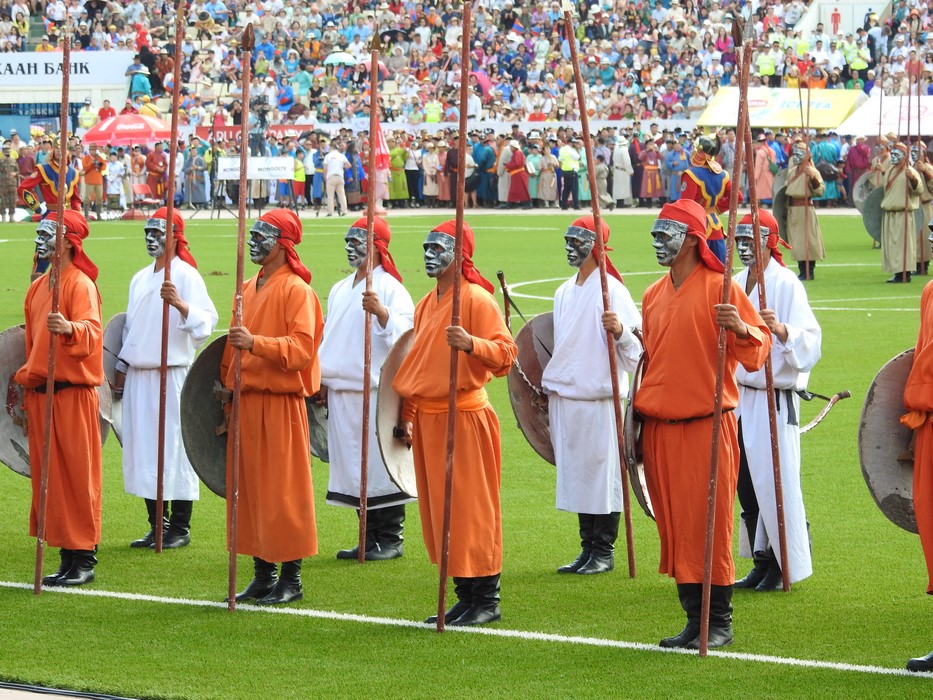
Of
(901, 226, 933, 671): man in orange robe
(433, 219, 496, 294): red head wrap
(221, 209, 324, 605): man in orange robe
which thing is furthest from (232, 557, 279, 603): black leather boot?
(901, 226, 933, 671): man in orange robe

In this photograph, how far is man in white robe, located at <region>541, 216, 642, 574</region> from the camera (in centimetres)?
1012

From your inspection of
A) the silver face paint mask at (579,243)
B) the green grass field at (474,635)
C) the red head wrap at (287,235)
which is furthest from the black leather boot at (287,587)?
the silver face paint mask at (579,243)

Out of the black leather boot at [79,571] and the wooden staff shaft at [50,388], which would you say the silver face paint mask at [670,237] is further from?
the black leather boot at [79,571]

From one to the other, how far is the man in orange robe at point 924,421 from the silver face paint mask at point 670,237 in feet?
3.78

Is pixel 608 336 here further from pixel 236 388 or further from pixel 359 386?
pixel 236 388

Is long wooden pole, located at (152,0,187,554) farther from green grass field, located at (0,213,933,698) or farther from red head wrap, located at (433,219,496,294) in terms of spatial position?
red head wrap, located at (433,219,496,294)

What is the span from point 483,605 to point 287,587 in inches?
46.6

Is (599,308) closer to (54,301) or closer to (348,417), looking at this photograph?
(348,417)

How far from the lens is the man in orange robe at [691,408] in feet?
26.6

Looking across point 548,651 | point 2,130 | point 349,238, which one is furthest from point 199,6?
point 548,651

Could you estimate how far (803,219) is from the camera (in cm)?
2489

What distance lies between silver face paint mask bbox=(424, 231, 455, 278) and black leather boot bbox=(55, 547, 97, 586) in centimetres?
262

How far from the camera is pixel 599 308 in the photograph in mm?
10148

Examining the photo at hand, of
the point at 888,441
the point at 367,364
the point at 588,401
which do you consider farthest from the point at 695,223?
the point at 367,364
